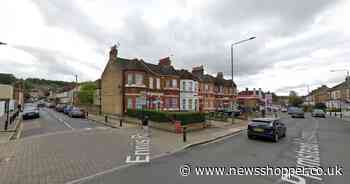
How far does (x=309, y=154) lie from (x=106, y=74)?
96.2 feet

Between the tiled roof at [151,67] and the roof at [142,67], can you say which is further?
the tiled roof at [151,67]

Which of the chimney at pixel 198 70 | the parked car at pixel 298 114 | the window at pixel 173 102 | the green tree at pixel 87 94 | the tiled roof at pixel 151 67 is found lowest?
the parked car at pixel 298 114

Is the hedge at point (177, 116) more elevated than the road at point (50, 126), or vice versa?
the hedge at point (177, 116)

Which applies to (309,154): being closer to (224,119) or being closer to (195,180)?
(195,180)

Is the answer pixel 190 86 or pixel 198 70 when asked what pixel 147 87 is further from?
pixel 198 70

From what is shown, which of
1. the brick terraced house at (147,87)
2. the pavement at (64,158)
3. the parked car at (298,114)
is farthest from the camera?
the parked car at (298,114)

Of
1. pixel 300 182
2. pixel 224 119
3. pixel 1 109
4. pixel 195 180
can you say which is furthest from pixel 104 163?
pixel 1 109

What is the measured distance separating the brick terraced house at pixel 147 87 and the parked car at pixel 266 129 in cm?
1170

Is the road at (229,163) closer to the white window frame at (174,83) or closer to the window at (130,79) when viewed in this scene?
the window at (130,79)

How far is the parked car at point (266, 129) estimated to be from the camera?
40.2ft

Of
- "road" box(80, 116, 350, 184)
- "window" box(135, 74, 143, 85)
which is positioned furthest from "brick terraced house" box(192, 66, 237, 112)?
"road" box(80, 116, 350, 184)

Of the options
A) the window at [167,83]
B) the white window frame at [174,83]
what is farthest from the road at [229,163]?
the white window frame at [174,83]

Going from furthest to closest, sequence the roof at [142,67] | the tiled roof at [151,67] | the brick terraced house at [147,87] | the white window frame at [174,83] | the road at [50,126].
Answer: the white window frame at [174,83]
the tiled roof at [151,67]
the roof at [142,67]
the brick terraced house at [147,87]
the road at [50,126]

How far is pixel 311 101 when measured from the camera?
10188cm
